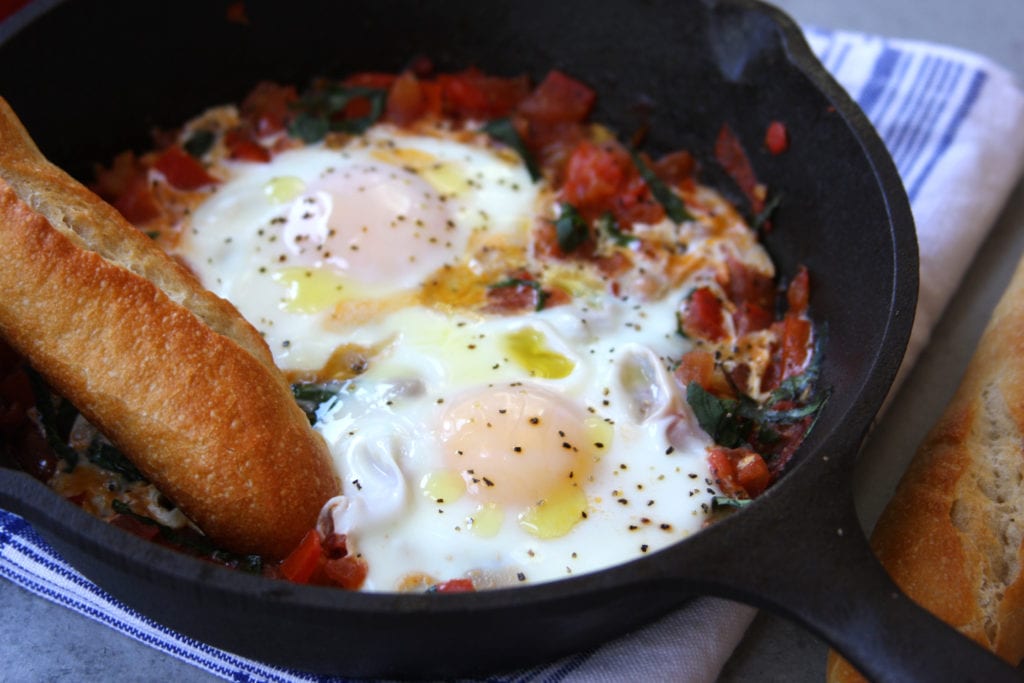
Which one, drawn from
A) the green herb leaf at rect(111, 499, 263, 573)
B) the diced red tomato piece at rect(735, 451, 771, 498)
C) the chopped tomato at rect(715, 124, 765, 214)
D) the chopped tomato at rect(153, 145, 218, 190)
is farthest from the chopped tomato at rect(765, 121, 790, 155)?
the green herb leaf at rect(111, 499, 263, 573)

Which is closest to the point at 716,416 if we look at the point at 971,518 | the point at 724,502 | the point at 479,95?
the point at 724,502

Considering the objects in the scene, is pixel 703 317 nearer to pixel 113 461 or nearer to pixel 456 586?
pixel 456 586

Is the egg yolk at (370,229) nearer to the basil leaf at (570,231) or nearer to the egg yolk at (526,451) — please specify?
the basil leaf at (570,231)

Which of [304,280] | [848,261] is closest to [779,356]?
[848,261]

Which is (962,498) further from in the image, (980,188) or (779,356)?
(980,188)

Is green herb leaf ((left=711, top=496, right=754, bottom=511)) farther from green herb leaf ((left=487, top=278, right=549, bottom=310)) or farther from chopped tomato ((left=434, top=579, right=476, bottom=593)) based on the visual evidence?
green herb leaf ((left=487, top=278, right=549, bottom=310))

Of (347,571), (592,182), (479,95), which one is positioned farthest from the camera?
(479,95)
